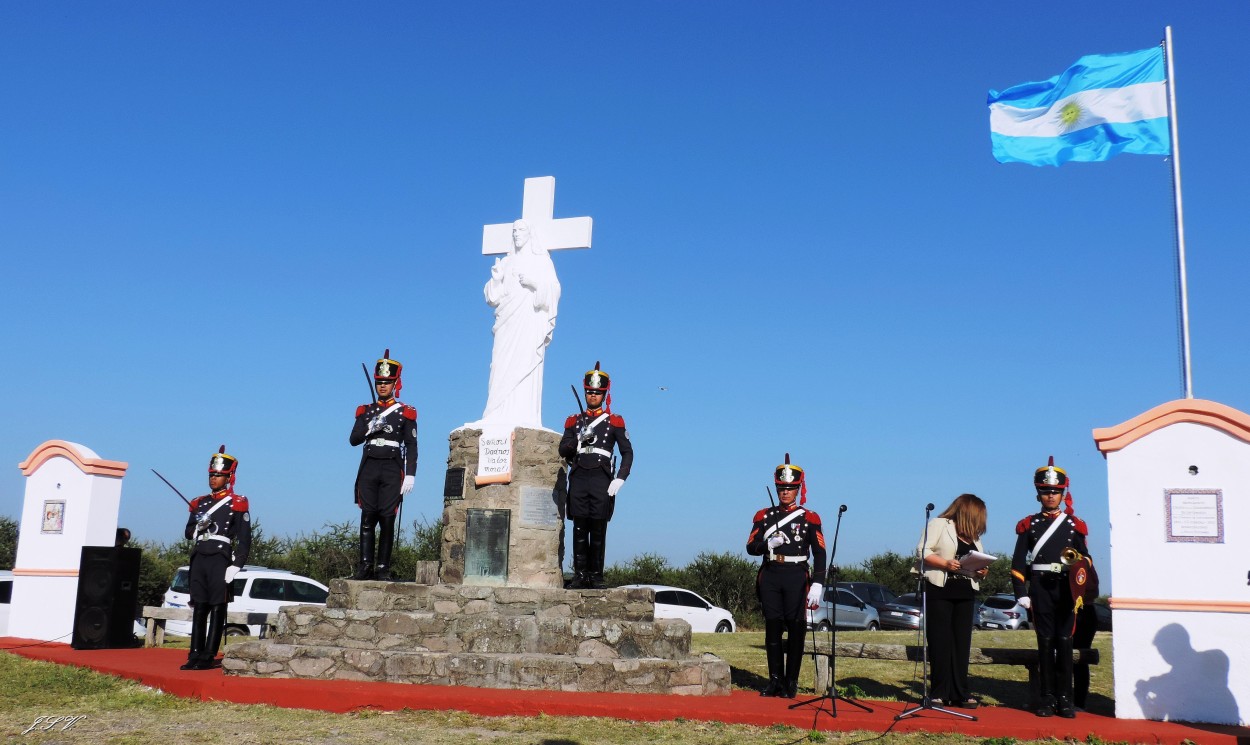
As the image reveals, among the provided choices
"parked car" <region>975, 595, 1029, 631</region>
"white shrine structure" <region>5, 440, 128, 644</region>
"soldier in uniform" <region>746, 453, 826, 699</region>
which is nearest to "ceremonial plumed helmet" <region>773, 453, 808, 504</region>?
"soldier in uniform" <region>746, 453, 826, 699</region>

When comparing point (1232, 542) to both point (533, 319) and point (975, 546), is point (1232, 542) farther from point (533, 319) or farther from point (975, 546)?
point (533, 319)

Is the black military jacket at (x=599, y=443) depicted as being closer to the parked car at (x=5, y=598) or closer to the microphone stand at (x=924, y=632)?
the microphone stand at (x=924, y=632)

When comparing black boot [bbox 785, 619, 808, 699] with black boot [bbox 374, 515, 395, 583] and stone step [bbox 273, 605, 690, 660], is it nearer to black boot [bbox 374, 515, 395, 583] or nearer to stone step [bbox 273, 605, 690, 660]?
stone step [bbox 273, 605, 690, 660]

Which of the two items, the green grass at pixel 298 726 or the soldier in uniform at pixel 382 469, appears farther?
the soldier in uniform at pixel 382 469

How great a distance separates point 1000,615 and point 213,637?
68.7 feet

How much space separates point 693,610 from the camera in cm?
2114

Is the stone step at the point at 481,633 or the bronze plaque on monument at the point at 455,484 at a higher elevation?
the bronze plaque on monument at the point at 455,484

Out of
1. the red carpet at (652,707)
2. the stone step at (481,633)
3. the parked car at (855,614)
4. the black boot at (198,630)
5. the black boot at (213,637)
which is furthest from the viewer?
the parked car at (855,614)

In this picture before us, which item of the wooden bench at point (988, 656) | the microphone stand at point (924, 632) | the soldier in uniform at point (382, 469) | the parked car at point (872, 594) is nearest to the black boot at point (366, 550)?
the soldier in uniform at point (382, 469)

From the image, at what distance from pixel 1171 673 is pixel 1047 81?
5.88 m

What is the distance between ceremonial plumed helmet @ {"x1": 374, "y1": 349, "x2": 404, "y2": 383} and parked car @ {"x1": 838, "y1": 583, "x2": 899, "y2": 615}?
1703 cm

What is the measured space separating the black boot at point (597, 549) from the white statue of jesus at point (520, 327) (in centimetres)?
123

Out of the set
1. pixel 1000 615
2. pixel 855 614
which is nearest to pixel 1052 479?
pixel 855 614

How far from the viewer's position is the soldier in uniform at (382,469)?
10117 mm
